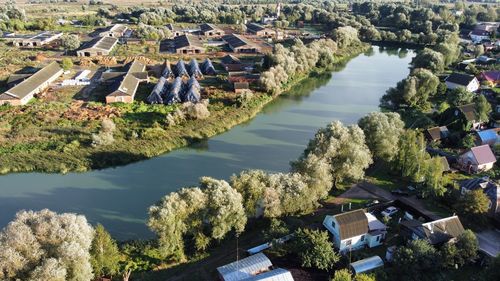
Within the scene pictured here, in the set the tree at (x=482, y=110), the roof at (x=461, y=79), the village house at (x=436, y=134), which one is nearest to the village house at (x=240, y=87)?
the village house at (x=436, y=134)

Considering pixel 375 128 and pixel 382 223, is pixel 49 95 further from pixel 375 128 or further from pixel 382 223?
pixel 382 223

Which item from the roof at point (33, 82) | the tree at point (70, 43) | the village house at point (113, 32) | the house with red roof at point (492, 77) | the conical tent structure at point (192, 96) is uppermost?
the house with red roof at point (492, 77)

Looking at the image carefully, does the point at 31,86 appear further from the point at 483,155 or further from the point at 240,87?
the point at 483,155

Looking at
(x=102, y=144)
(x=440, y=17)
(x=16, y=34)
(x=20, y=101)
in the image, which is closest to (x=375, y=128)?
(x=102, y=144)

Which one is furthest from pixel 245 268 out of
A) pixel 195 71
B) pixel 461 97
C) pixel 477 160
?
pixel 195 71

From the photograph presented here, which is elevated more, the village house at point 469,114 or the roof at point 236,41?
the roof at point 236,41

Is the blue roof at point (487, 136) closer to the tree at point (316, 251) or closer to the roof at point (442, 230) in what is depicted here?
the roof at point (442, 230)
